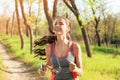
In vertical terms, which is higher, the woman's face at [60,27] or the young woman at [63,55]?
the woman's face at [60,27]

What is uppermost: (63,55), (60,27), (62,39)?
(60,27)

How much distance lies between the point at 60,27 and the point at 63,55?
34 centimetres

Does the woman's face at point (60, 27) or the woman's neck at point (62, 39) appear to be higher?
the woman's face at point (60, 27)

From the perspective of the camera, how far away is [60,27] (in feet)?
14.0

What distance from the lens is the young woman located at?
425 cm

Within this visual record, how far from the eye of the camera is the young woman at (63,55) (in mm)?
4254

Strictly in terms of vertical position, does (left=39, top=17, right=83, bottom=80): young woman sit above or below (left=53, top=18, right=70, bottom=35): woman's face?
below

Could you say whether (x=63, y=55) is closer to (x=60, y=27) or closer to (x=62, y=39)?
(x=62, y=39)

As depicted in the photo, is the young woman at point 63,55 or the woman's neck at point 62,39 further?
the woman's neck at point 62,39

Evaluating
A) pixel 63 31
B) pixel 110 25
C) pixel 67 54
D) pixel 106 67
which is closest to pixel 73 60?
pixel 67 54

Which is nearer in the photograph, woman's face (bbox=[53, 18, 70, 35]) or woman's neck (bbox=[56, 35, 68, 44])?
woman's face (bbox=[53, 18, 70, 35])

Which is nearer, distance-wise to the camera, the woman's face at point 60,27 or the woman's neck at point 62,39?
the woman's face at point 60,27

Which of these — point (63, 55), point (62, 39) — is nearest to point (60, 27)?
point (62, 39)

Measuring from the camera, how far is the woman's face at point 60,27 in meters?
4.26
